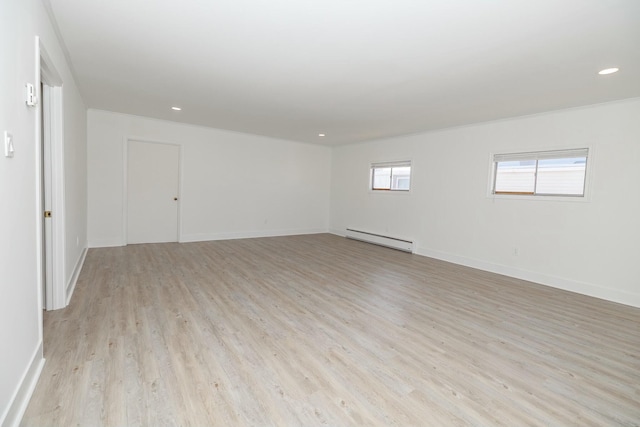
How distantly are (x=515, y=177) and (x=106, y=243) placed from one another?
707 cm

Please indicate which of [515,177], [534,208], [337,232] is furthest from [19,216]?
[337,232]

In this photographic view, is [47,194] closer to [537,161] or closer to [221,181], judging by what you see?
[221,181]

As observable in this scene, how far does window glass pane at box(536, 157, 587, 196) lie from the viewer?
4.00 metres

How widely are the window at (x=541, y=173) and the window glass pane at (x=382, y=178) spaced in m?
2.33

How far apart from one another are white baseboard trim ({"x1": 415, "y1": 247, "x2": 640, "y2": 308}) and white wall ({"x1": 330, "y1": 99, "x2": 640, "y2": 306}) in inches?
0.4

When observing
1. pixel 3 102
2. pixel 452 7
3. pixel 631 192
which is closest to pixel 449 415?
pixel 452 7

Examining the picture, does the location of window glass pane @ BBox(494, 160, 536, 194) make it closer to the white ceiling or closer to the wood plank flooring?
the white ceiling

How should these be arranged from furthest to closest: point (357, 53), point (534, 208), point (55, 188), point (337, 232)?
point (337, 232), point (534, 208), point (55, 188), point (357, 53)

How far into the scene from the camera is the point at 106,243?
545cm

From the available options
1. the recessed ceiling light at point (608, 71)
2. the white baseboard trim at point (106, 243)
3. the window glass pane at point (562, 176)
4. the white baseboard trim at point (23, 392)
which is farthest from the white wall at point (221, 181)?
the recessed ceiling light at point (608, 71)

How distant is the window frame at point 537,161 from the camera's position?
12.7 feet

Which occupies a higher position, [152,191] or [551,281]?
[152,191]

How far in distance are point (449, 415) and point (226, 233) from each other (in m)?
5.80

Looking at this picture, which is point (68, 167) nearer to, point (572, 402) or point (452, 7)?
point (452, 7)
